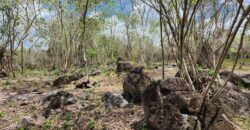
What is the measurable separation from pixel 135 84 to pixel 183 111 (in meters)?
4.49

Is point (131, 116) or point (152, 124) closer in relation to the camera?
point (152, 124)

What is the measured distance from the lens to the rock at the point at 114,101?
1109cm

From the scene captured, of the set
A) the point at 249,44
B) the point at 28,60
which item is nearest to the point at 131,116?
the point at 249,44

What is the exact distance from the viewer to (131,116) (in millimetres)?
9891

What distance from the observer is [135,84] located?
11.9 metres

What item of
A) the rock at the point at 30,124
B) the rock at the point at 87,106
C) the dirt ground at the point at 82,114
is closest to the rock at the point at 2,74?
the dirt ground at the point at 82,114

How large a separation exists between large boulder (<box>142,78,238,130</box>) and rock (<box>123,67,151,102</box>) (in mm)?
3593

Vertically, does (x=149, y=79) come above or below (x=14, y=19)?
below

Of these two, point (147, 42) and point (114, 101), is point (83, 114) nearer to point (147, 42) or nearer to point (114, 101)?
point (114, 101)

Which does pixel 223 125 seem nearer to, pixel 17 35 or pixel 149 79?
pixel 149 79

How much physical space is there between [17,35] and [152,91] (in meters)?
27.5

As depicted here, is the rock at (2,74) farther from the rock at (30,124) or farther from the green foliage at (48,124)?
the rock at (30,124)

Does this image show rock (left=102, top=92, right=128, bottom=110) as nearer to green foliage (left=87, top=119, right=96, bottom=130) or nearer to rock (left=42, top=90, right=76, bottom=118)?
green foliage (left=87, top=119, right=96, bottom=130)

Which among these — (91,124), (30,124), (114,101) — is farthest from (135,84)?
(30,124)
